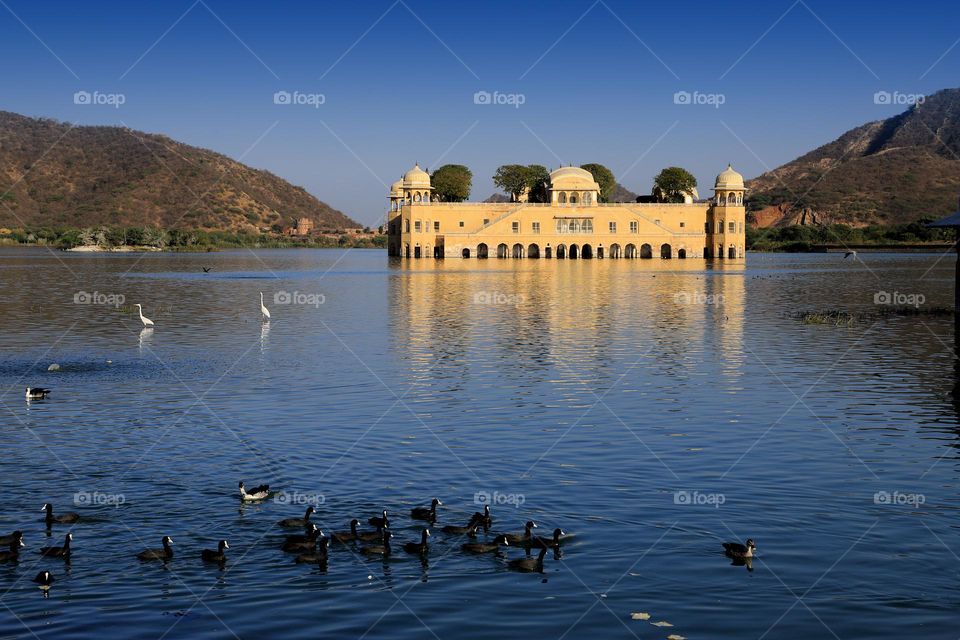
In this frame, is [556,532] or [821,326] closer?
[556,532]

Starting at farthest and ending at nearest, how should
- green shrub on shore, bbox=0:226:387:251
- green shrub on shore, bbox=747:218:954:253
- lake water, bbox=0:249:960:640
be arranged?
green shrub on shore, bbox=747:218:954:253, green shrub on shore, bbox=0:226:387:251, lake water, bbox=0:249:960:640

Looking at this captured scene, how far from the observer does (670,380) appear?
2692 centimetres

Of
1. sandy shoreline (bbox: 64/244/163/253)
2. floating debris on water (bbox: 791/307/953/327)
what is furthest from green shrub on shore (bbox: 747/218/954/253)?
floating debris on water (bbox: 791/307/953/327)

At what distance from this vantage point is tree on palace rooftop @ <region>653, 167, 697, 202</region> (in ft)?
484

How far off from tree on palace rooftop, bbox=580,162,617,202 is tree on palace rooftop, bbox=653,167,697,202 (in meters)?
8.17

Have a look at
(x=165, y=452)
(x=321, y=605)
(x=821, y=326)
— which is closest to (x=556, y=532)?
(x=321, y=605)

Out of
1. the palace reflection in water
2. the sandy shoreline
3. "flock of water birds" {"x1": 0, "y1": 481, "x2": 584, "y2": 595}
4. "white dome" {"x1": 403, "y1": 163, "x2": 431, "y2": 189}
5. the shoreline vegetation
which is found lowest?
"flock of water birds" {"x1": 0, "y1": 481, "x2": 584, "y2": 595}

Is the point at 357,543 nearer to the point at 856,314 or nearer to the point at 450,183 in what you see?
the point at 856,314

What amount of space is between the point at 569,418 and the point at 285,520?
8.68 m

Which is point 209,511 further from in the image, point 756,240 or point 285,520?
point 756,240

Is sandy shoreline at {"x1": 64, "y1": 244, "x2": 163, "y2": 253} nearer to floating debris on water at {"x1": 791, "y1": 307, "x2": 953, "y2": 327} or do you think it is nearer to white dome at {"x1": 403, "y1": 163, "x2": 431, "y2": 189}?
white dome at {"x1": 403, "y1": 163, "x2": 431, "y2": 189}

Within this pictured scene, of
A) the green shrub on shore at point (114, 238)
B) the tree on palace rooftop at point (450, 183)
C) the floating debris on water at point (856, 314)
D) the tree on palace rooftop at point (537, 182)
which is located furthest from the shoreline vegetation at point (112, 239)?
the floating debris on water at point (856, 314)

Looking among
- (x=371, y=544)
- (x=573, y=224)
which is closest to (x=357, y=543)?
(x=371, y=544)

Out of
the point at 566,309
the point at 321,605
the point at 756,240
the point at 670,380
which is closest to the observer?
the point at 321,605
